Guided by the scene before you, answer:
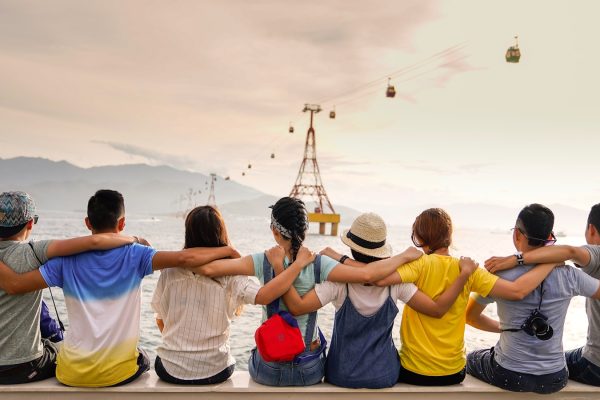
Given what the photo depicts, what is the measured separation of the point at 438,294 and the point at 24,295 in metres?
2.15

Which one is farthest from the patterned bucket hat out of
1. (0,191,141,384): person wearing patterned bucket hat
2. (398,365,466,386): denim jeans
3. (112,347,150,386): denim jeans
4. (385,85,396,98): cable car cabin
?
(385,85,396,98): cable car cabin

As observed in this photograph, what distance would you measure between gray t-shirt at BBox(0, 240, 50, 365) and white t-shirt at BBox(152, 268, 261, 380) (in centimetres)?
66

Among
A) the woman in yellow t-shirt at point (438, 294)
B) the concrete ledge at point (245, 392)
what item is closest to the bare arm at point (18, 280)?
the concrete ledge at point (245, 392)

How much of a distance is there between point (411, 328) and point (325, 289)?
0.54 metres

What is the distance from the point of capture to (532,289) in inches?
99.3

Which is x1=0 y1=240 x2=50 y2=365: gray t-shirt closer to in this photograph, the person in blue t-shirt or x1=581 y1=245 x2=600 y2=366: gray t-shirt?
the person in blue t-shirt

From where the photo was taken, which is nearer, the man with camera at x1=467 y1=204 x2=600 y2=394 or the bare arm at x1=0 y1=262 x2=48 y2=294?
the bare arm at x1=0 y1=262 x2=48 y2=294

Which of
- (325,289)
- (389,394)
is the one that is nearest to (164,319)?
(325,289)

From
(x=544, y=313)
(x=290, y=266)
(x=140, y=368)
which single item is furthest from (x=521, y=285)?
(x=140, y=368)

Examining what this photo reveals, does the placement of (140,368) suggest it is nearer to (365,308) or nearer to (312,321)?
(312,321)

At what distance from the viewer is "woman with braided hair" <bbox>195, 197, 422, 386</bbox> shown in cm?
243

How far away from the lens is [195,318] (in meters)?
2.50

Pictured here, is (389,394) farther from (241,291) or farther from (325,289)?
(241,291)

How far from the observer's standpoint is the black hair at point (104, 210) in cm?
248
